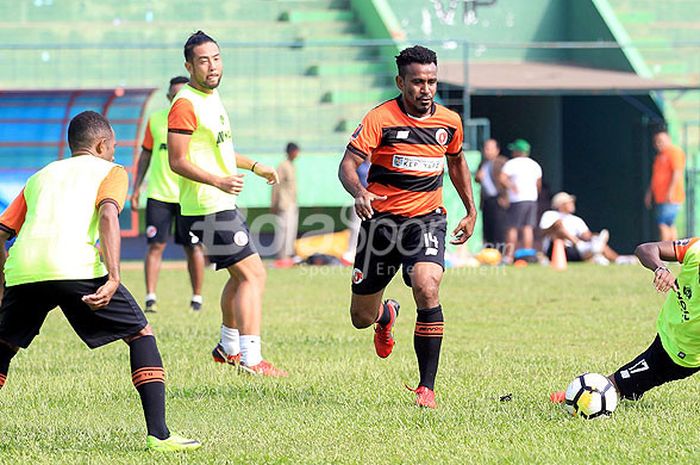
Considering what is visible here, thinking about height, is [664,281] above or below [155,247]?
above

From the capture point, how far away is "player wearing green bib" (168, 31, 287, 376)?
875 cm

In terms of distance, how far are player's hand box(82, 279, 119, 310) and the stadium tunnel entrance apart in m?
16.3

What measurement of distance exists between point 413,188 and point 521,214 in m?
13.2

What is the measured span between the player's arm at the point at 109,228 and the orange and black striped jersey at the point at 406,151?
6.59 ft

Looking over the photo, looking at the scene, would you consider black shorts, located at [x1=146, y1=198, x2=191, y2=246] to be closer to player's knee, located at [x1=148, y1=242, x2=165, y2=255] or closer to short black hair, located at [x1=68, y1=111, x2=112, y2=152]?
player's knee, located at [x1=148, y1=242, x2=165, y2=255]

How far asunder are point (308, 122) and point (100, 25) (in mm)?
4642

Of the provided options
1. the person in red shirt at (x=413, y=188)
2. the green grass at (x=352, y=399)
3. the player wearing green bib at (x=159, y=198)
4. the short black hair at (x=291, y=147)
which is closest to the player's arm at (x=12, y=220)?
the green grass at (x=352, y=399)

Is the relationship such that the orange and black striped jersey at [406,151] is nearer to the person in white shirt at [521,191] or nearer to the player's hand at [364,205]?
the player's hand at [364,205]

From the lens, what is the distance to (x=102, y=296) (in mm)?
5766

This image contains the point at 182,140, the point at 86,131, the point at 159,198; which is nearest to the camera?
the point at 86,131

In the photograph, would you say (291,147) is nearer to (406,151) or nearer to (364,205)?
(406,151)

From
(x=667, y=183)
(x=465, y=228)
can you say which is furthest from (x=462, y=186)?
(x=667, y=183)

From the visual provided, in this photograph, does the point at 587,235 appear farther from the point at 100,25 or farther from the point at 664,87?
the point at 100,25

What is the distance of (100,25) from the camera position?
24.9 m
